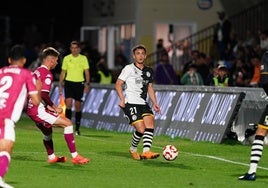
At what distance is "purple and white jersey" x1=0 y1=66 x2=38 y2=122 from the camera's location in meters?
14.5

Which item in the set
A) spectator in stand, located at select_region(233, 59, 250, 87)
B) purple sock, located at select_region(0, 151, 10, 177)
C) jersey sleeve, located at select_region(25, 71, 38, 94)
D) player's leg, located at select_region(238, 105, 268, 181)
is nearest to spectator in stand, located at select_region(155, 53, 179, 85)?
spectator in stand, located at select_region(233, 59, 250, 87)

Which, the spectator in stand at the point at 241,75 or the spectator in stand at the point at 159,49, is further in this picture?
the spectator in stand at the point at 159,49

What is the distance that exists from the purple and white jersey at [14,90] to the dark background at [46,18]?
33945mm

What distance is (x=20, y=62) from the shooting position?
573 inches

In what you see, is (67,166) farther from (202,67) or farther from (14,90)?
(202,67)

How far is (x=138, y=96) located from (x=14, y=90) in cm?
506

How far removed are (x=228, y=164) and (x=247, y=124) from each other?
549 centimetres

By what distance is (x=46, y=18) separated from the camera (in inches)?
1939

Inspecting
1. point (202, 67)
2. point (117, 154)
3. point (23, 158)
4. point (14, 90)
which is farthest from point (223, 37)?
point (14, 90)

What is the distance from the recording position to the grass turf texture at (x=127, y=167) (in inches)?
611

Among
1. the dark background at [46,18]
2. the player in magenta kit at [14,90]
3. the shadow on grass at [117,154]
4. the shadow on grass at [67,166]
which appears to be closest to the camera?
the player in magenta kit at [14,90]

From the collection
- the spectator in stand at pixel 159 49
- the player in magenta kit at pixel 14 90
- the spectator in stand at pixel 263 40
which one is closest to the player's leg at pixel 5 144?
the player in magenta kit at pixel 14 90

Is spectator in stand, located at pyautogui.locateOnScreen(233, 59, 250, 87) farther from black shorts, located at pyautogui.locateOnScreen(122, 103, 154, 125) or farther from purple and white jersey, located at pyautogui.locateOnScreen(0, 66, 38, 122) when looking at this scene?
purple and white jersey, located at pyautogui.locateOnScreen(0, 66, 38, 122)

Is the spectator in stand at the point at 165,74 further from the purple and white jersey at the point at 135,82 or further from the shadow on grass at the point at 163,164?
the shadow on grass at the point at 163,164
